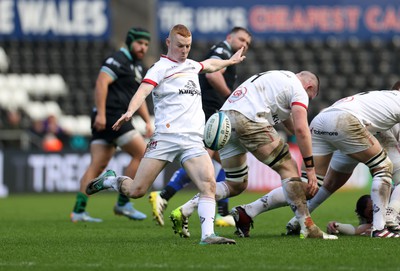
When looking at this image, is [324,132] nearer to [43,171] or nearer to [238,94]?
[238,94]

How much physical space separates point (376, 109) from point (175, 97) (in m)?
2.00

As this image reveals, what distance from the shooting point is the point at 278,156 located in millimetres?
8969

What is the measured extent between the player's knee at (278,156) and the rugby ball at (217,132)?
56 centimetres

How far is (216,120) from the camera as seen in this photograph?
338 inches

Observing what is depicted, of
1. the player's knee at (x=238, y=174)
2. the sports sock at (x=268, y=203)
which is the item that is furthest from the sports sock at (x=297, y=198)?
the player's knee at (x=238, y=174)

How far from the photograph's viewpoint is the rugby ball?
8.55 meters

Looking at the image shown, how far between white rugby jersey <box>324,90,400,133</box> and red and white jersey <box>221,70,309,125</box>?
628 millimetres

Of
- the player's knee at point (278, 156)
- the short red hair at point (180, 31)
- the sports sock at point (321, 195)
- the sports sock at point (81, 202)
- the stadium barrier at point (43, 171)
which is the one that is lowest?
the stadium barrier at point (43, 171)

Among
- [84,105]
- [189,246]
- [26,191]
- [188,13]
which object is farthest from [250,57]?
[189,246]

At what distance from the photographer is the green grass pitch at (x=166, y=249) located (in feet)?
23.2

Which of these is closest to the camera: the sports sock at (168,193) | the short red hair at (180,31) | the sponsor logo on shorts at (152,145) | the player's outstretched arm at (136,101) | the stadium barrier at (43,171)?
the player's outstretched arm at (136,101)

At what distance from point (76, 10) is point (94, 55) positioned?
2713 mm

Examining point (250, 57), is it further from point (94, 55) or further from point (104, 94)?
point (104, 94)

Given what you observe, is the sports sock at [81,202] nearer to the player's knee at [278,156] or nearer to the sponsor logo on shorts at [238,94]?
the sponsor logo on shorts at [238,94]
